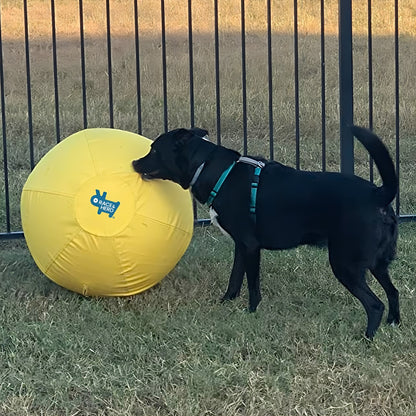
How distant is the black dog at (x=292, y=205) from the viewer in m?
4.09

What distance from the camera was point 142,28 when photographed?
1909 cm

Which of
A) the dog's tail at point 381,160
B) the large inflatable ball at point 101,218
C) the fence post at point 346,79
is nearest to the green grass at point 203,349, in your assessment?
the large inflatable ball at point 101,218

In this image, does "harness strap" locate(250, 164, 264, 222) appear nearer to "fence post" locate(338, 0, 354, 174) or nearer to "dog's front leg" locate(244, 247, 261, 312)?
"dog's front leg" locate(244, 247, 261, 312)

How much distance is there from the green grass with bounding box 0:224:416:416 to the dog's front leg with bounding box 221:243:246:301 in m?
0.06

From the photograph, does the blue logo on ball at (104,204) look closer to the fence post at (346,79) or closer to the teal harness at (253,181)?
the teal harness at (253,181)

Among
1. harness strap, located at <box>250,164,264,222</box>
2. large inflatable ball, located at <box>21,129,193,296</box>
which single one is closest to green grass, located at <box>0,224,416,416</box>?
large inflatable ball, located at <box>21,129,193,296</box>

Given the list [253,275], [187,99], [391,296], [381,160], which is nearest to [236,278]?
[253,275]

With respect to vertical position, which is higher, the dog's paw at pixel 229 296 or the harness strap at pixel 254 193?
the harness strap at pixel 254 193

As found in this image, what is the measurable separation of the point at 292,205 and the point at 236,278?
0.75m

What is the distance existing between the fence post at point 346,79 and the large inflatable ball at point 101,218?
5.58ft

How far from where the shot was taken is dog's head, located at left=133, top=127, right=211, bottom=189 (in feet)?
14.5

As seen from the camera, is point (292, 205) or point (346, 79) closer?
point (292, 205)

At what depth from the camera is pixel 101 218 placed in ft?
14.1

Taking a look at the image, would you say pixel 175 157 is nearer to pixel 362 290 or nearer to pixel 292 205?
pixel 292 205
